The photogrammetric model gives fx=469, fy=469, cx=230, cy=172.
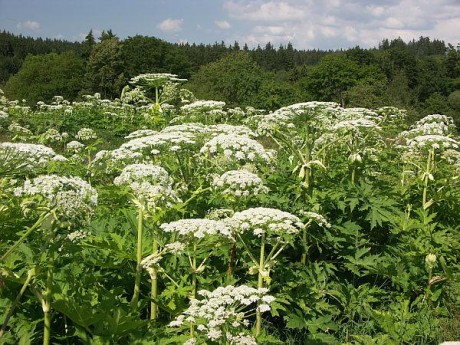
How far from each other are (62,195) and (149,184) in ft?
3.77

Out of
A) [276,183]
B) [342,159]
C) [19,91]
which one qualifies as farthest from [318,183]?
[19,91]

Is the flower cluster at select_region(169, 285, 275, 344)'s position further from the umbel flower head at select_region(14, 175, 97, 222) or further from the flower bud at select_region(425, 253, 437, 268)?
the flower bud at select_region(425, 253, 437, 268)

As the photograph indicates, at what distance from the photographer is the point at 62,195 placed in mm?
3738

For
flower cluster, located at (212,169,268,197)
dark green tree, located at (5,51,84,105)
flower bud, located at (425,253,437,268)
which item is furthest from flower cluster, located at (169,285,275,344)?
dark green tree, located at (5,51,84,105)

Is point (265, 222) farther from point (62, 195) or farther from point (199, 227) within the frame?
point (62, 195)

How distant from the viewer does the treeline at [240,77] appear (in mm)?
64500

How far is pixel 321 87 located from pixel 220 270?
10925cm

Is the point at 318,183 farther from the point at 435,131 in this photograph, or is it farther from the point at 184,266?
the point at 435,131

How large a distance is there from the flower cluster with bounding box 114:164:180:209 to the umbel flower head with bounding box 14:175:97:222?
1.84 feet

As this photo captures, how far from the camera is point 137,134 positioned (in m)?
7.87

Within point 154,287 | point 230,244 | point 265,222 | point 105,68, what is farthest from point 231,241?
point 105,68

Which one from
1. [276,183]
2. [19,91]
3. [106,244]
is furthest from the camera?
[19,91]

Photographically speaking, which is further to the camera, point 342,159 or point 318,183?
point 342,159

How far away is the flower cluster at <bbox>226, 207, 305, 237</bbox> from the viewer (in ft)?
14.3
